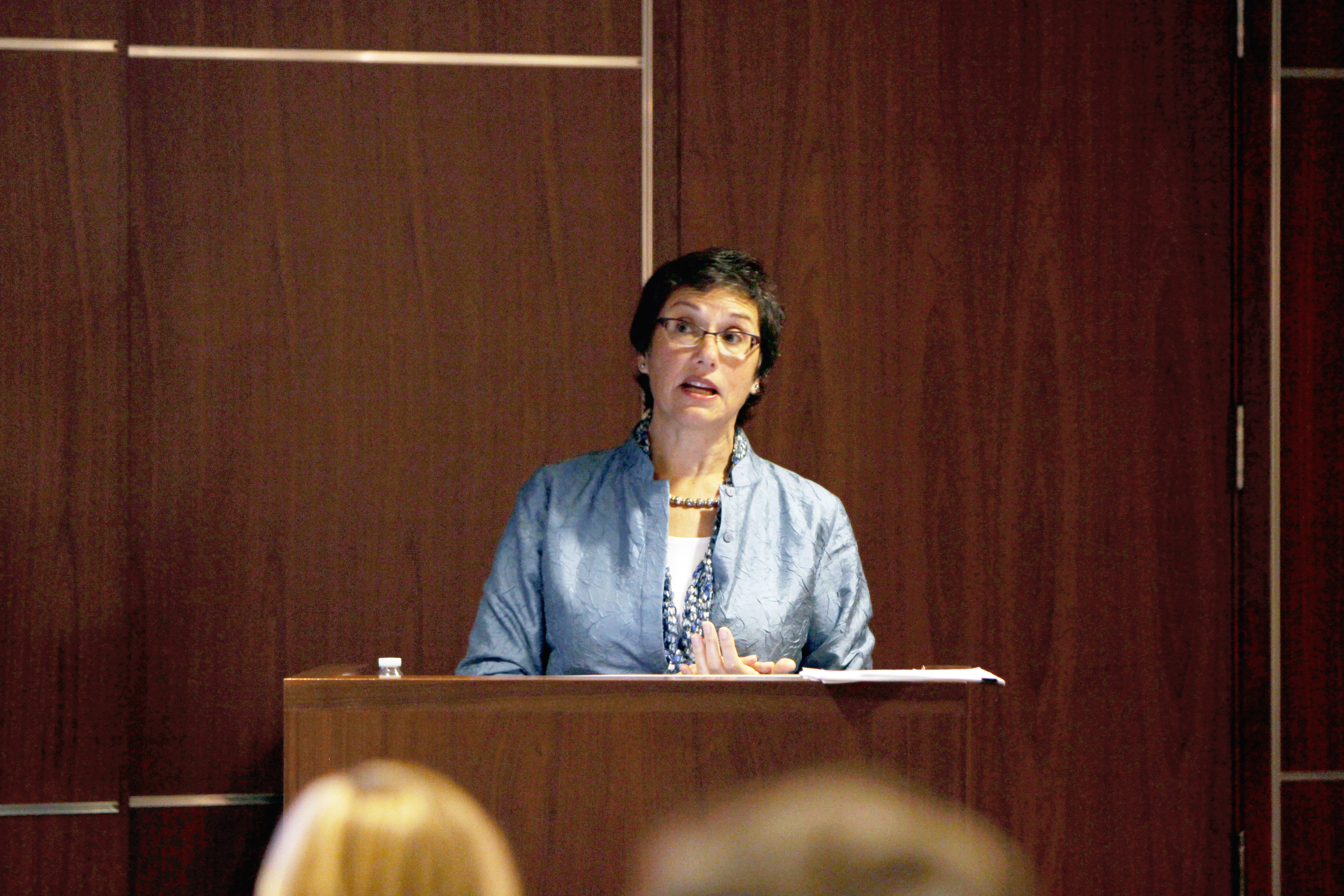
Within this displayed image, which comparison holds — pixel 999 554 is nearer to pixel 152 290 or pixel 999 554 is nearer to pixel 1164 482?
pixel 1164 482

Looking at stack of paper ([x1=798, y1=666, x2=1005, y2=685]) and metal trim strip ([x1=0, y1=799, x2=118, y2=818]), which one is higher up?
stack of paper ([x1=798, y1=666, x2=1005, y2=685])

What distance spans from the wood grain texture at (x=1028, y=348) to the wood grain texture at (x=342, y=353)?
36 centimetres

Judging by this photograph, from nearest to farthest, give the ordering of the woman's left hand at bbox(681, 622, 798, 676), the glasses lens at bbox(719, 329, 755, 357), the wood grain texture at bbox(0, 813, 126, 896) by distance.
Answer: the woman's left hand at bbox(681, 622, 798, 676) → the glasses lens at bbox(719, 329, 755, 357) → the wood grain texture at bbox(0, 813, 126, 896)

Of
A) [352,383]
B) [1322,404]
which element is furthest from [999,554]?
[352,383]

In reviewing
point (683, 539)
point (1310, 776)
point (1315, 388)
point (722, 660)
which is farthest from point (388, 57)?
point (1310, 776)

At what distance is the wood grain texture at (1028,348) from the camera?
293 centimetres

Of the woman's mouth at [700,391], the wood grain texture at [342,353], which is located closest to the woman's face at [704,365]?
the woman's mouth at [700,391]

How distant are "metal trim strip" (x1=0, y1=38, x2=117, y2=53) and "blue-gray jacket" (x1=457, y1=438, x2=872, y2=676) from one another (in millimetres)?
1351

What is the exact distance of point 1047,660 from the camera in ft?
9.73

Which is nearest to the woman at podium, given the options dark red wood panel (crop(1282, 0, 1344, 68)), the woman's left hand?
the woman's left hand

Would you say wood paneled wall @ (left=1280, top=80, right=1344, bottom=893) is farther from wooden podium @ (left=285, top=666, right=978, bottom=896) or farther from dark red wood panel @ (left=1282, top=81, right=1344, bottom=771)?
wooden podium @ (left=285, top=666, right=978, bottom=896)

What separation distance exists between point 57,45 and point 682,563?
1.86 m

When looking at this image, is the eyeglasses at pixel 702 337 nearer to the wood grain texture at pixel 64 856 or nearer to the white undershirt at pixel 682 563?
the white undershirt at pixel 682 563

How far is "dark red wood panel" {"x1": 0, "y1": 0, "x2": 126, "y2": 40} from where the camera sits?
273 cm
